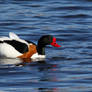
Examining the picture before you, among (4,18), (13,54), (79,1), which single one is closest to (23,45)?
(13,54)

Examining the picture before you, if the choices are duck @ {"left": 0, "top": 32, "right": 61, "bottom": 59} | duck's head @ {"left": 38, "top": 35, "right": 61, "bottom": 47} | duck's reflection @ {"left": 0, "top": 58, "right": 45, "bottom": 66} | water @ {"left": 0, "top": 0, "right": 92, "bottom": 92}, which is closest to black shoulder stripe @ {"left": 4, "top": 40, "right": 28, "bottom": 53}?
duck @ {"left": 0, "top": 32, "right": 61, "bottom": 59}

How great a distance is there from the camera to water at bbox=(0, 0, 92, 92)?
46.7ft

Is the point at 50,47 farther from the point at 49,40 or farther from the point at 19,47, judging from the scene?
the point at 19,47

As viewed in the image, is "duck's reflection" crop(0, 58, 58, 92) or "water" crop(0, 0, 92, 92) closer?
"duck's reflection" crop(0, 58, 58, 92)

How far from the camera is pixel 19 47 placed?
17922 mm

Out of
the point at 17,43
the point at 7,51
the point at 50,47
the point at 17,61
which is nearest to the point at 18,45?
the point at 17,43

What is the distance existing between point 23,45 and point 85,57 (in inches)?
73.3

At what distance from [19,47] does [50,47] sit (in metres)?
1.90

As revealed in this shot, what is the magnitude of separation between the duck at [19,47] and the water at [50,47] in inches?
13.0

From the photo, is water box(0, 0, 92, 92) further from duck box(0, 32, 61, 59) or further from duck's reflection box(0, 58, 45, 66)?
duck box(0, 32, 61, 59)

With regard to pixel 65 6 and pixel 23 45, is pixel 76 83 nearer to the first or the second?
pixel 23 45

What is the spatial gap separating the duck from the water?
33 cm

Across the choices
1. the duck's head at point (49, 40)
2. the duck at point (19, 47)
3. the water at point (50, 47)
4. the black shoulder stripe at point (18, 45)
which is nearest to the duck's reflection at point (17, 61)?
the water at point (50, 47)

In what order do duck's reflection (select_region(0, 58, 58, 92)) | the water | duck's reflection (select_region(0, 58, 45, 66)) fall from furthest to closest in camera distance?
duck's reflection (select_region(0, 58, 45, 66)) → the water → duck's reflection (select_region(0, 58, 58, 92))
